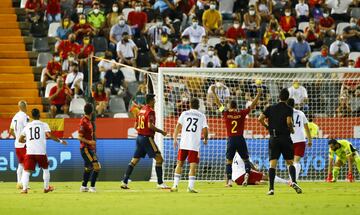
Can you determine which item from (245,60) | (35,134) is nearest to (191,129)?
(35,134)

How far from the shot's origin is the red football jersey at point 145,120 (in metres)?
24.1

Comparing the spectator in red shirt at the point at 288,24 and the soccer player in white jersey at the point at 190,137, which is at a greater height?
the spectator in red shirt at the point at 288,24

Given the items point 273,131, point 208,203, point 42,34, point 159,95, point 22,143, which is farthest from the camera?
point 42,34

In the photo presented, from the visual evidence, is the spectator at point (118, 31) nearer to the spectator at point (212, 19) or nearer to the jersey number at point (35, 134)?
the spectator at point (212, 19)

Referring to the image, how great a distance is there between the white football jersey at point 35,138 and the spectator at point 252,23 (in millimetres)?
15614

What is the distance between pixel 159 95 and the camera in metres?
29.0

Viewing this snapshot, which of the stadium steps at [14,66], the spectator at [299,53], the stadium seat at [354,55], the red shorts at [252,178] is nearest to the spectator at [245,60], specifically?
the spectator at [299,53]

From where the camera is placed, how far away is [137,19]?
121 feet

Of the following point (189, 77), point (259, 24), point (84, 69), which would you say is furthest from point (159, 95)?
point (259, 24)

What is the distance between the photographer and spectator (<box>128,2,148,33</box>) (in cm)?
3697

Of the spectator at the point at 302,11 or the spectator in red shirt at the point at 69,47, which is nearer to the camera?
the spectator in red shirt at the point at 69,47

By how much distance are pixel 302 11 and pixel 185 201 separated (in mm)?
19584

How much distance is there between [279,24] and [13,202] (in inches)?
776

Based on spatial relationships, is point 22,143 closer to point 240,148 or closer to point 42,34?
point 240,148
